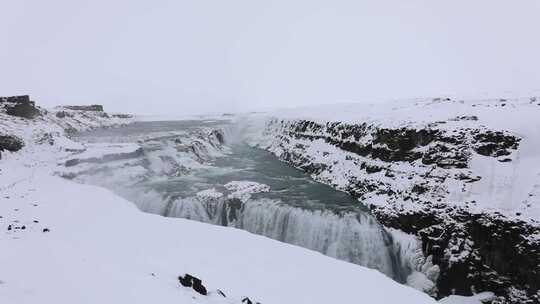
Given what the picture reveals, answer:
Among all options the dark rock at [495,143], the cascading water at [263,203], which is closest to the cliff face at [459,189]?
the dark rock at [495,143]

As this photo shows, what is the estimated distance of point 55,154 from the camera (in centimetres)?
3052

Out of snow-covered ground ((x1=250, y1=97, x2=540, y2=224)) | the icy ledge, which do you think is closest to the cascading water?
snow-covered ground ((x1=250, y1=97, x2=540, y2=224))

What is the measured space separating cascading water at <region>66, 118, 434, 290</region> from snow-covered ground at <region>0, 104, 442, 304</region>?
7685mm

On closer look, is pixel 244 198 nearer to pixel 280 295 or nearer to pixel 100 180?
pixel 100 180

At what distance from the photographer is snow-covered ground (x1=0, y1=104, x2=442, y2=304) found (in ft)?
23.3

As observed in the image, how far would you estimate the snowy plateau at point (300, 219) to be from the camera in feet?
28.6

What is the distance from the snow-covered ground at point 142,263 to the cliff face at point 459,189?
7.97m

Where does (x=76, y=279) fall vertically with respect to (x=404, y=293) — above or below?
above

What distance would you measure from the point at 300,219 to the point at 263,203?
110 inches

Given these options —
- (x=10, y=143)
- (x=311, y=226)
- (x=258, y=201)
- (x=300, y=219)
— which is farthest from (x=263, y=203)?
(x=10, y=143)

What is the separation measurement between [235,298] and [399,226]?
15.0 meters

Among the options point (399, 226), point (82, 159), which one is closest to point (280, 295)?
point (399, 226)

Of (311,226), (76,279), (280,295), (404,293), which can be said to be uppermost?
(76,279)

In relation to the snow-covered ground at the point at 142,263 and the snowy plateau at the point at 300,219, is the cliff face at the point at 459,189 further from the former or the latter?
the snow-covered ground at the point at 142,263
